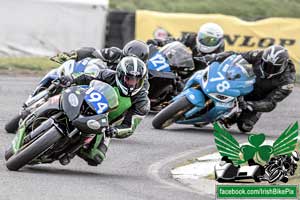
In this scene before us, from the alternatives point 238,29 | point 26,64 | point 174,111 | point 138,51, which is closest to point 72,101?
point 138,51

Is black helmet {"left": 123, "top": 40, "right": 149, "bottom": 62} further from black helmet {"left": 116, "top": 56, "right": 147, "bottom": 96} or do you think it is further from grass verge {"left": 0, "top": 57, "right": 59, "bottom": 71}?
grass verge {"left": 0, "top": 57, "right": 59, "bottom": 71}

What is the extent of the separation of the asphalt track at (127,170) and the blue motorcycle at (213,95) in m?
0.26

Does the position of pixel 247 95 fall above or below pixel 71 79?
below

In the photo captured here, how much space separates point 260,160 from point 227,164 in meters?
0.34

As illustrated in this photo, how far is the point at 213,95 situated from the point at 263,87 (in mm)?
885

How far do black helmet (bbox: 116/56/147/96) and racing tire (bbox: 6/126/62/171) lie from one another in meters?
1.29

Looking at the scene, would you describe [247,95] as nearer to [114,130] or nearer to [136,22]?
[114,130]

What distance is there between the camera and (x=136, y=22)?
A: 24.2 meters

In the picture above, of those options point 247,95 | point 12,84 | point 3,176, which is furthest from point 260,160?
point 12,84

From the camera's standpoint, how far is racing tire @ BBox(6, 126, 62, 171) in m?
10.9

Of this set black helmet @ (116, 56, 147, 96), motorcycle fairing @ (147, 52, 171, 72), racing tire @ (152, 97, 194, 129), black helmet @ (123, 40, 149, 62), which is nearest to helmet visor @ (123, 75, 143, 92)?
black helmet @ (116, 56, 147, 96)

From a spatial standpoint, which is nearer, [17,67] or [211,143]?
[211,143]

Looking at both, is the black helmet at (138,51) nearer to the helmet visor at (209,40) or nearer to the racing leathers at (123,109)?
the racing leathers at (123,109)

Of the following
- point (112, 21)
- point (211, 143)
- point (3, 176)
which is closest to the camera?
point (3, 176)
